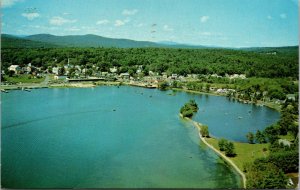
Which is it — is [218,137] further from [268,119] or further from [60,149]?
[60,149]

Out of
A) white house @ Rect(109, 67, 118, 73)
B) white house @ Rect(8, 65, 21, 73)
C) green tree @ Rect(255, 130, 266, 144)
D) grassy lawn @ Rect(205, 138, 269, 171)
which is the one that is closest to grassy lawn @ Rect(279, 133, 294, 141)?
green tree @ Rect(255, 130, 266, 144)

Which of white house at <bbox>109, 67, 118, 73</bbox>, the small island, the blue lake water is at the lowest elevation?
the blue lake water

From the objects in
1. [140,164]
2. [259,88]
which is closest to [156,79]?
[259,88]

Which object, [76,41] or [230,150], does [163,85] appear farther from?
[230,150]

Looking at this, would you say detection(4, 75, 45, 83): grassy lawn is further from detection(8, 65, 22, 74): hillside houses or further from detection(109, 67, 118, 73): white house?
detection(109, 67, 118, 73): white house

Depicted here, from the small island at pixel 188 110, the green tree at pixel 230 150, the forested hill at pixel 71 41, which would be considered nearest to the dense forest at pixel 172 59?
the forested hill at pixel 71 41

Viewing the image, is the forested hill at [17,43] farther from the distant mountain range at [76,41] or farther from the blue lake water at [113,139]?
the blue lake water at [113,139]

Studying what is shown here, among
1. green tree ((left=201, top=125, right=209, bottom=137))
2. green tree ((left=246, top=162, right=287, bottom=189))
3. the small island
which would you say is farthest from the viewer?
the small island
